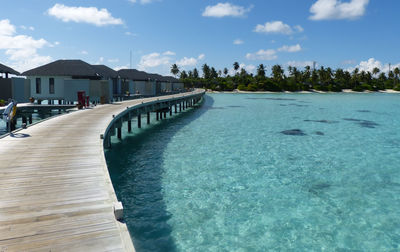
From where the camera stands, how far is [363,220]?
326 inches

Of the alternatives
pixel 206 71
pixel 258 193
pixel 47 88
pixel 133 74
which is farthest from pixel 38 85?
pixel 206 71

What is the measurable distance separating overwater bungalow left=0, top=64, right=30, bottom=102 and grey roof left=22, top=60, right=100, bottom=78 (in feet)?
→ 3.59

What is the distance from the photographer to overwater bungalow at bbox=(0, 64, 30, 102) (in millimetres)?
25234

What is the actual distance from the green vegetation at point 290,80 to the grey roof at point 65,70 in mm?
80993

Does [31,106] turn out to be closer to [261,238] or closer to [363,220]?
[261,238]

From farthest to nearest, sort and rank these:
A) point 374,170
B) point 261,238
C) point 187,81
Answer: point 187,81, point 374,170, point 261,238

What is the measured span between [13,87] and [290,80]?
115m

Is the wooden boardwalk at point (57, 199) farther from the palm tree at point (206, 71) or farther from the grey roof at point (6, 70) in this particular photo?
the palm tree at point (206, 71)

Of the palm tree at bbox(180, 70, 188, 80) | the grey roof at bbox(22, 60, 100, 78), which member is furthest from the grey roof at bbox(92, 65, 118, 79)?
the palm tree at bbox(180, 70, 188, 80)

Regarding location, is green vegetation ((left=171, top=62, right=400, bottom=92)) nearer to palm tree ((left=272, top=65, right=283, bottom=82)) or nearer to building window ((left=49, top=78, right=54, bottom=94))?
palm tree ((left=272, top=65, right=283, bottom=82))

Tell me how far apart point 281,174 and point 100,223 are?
28.7 ft

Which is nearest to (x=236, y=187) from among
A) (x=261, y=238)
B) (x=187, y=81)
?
(x=261, y=238)

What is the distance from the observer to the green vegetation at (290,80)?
114m

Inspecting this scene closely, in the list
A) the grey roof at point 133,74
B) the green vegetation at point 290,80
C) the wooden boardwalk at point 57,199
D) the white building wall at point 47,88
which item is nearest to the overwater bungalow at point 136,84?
the grey roof at point 133,74
